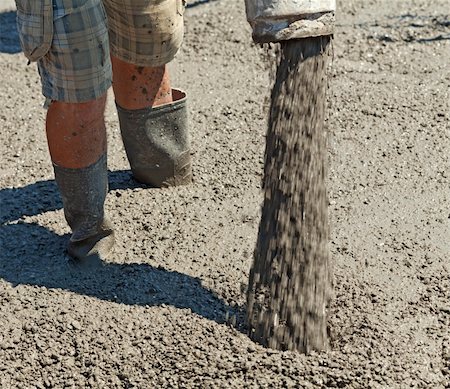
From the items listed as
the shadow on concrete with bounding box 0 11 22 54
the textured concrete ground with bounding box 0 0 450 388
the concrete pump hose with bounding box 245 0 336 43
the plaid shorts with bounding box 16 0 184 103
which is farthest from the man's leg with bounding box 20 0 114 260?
the shadow on concrete with bounding box 0 11 22 54

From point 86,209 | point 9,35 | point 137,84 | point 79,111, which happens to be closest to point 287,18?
point 79,111

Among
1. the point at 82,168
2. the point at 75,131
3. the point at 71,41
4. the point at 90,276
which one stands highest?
the point at 71,41

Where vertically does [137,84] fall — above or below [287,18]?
below

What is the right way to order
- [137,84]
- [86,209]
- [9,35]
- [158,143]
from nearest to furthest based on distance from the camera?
[86,209], [137,84], [158,143], [9,35]

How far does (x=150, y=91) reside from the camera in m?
3.71

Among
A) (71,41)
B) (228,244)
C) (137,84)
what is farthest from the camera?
(137,84)

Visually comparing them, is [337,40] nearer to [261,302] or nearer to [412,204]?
[412,204]

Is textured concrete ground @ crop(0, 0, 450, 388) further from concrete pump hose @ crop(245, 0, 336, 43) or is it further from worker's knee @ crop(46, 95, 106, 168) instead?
concrete pump hose @ crop(245, 0, 336, 43)

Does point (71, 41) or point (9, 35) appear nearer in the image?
point (71, 41)

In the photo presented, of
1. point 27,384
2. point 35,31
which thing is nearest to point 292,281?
point 27,384

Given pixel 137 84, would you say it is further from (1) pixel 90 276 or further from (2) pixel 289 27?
(2) pixel 289 27

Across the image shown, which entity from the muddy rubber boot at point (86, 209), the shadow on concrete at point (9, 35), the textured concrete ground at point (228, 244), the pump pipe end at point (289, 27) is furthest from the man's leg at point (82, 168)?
the shadow on concrete at point (9, 35)

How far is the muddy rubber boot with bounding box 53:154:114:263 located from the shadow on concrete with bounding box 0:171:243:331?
0.19ft

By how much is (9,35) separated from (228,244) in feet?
8.56
